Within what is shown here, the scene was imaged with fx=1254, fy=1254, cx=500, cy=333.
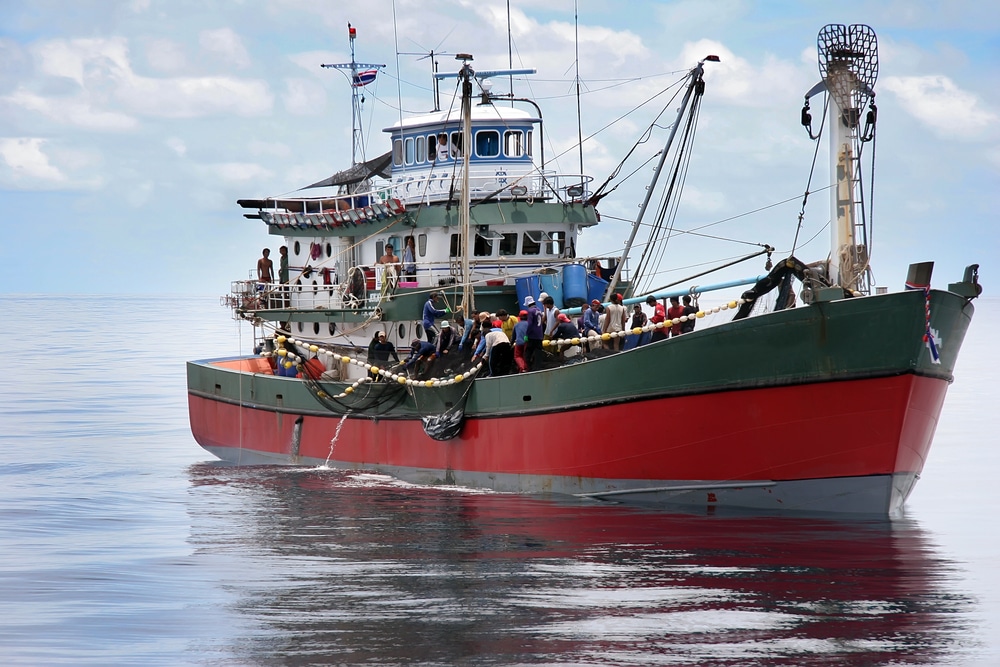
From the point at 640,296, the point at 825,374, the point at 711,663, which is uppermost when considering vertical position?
the point at 640,296

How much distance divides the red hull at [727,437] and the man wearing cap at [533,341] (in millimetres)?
907

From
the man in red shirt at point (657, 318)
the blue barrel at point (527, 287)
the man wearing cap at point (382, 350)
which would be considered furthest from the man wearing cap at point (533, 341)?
the man wearing cap at point (382, 350)

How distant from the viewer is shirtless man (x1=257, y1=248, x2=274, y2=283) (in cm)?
2964

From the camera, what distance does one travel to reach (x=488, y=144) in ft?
87.1

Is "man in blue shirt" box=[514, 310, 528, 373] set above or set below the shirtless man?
below

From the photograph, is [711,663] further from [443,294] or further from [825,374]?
[443,294]

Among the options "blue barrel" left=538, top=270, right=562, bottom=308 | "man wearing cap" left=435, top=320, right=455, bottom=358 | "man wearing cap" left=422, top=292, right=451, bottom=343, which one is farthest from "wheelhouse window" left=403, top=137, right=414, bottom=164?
"man wearing cap" left=435, top=320, right=455, bottom=358

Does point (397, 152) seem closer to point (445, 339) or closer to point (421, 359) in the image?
point (445, 339)

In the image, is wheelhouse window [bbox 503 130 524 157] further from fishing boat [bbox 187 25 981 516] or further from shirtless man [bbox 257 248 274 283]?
shirtless man [bbox 257 248 274 283]

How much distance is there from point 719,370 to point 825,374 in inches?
58.3

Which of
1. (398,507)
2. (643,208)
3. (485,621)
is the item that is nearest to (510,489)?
(398,507)

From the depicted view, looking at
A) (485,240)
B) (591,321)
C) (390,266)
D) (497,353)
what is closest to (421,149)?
(485,240)

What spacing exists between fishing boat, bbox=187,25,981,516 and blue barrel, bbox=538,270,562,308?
1.6 inches

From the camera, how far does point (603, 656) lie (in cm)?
1170
